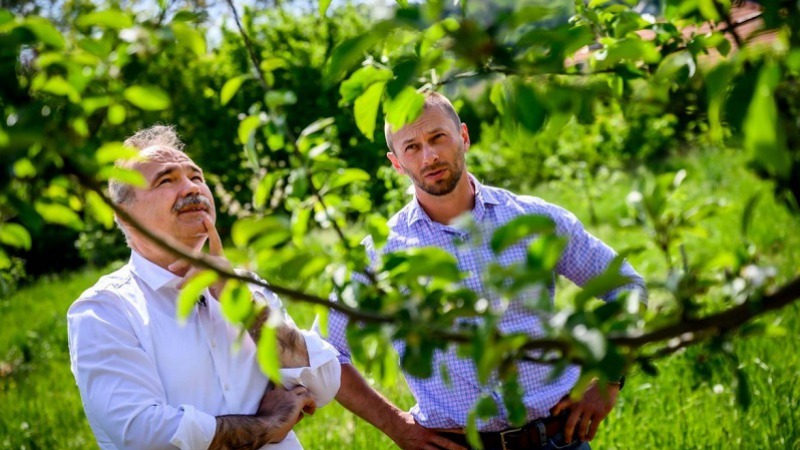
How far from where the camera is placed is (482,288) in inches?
99.1

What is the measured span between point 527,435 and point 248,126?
1.78m

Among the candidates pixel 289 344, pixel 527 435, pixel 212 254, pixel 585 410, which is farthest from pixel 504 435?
pixel 212 254

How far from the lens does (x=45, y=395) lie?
18.8ft

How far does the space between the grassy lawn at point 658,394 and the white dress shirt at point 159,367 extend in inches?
45.3

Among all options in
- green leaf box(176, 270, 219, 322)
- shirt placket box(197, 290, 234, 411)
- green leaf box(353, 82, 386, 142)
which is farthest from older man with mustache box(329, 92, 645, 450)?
green leaf box(176, 270, 219, 322)

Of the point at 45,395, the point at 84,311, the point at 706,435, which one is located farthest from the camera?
the point at 45,395

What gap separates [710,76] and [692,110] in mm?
686

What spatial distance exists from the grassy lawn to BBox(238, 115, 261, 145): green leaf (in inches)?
19.4

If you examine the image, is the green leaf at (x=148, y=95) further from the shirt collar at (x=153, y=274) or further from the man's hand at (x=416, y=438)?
the man's hand at (x=416, y=438)

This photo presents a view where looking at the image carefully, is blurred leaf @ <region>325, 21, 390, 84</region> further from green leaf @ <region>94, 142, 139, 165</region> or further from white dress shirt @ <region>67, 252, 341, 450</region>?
white dress shirt @ <region>67, 252, 341, 450</region>

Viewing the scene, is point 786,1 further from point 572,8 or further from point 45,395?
point 45,395

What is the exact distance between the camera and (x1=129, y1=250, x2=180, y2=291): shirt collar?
8.36 feet

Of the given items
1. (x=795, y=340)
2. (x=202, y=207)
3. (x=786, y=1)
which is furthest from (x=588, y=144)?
(x=786, y=1)

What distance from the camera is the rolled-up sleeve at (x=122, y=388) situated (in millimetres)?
2270
